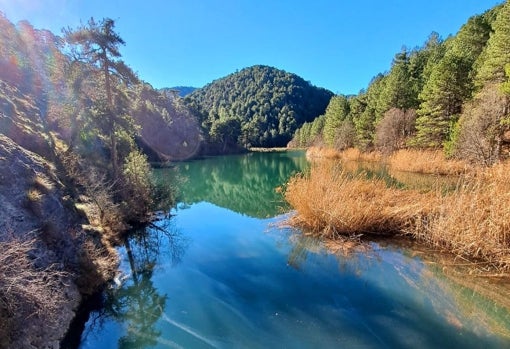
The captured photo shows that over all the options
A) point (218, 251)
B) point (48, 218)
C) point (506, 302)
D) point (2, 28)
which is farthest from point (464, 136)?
point (2, 28)

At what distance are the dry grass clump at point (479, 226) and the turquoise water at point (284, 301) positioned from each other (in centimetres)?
88

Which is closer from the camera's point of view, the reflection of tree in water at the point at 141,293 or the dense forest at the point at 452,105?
the reflection of tree in water at the point at 141,293

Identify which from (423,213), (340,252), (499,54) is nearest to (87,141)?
(340,252)

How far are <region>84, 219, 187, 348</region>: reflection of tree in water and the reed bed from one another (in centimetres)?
373

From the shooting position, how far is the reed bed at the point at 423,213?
5922 millimetres

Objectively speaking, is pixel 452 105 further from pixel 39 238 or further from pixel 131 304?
pixel 39 238

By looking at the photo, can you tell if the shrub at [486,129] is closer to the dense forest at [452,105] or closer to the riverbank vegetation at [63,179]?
the dense forest at [452,105]

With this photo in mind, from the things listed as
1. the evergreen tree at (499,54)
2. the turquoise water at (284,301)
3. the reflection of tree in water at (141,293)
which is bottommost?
the reflection of tree in water at (141,293)

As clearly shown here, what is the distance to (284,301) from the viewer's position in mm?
5328

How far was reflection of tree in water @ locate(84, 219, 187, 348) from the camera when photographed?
15.1ft

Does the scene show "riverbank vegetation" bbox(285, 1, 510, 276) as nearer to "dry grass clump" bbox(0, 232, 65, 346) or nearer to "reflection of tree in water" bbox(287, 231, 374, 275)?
"reflection of tree in water" bbox(287, 231, 374, 275)

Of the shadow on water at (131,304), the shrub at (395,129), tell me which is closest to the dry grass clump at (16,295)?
the shadow on water at (131,304)

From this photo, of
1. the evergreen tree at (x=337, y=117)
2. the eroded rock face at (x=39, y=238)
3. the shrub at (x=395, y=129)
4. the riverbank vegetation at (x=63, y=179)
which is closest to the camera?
the eroded rock face at (x=39, y=238)

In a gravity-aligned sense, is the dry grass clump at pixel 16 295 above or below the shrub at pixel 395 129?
below
